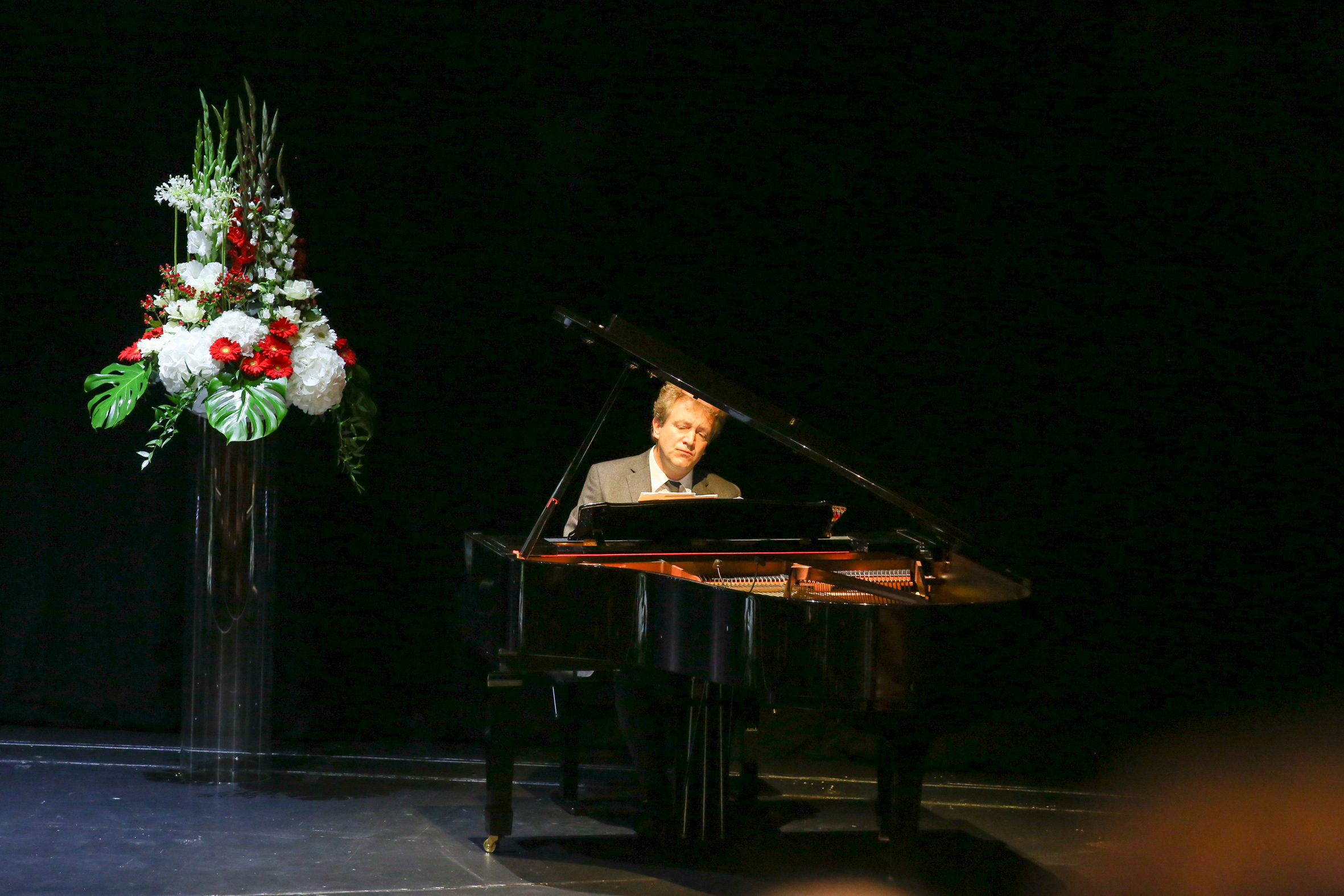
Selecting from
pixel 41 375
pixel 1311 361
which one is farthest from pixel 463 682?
pixel 1311 361

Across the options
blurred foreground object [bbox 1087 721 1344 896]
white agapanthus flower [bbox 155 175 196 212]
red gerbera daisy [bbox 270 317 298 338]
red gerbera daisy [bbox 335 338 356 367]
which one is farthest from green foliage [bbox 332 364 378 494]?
blurred foreground object [bbox 1087 721 1344 896]

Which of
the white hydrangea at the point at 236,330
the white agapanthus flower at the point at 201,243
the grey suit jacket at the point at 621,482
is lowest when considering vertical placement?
the grey suit jacket at the point at 621,482

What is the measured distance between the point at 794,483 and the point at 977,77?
64.2 inches

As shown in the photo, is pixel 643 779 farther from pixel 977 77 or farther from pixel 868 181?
pixel 977 77

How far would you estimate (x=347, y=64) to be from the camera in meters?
4.83

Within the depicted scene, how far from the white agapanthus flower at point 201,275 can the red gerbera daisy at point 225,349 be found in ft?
0.65

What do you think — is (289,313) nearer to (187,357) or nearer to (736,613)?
(187,357)

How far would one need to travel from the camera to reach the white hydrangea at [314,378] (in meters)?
4.00

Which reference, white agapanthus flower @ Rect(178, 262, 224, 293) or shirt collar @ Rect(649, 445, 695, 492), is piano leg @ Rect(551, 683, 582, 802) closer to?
shirt collar @ Rect(649, 445, 695, 492)

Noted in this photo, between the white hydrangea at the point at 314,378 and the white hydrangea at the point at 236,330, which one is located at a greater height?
the white hydrangea at the point at 236,330

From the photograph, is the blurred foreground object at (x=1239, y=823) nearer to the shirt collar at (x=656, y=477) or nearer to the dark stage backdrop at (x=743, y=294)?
the dark stage backdrop at (x=743, y=294)

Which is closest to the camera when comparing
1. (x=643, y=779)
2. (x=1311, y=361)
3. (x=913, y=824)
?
(x=913, y=824)

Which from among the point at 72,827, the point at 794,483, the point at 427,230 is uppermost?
the point at 427,230

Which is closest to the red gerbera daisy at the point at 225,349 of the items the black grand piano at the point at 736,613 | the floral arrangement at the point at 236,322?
the floral arrangement at the point at 236,322
